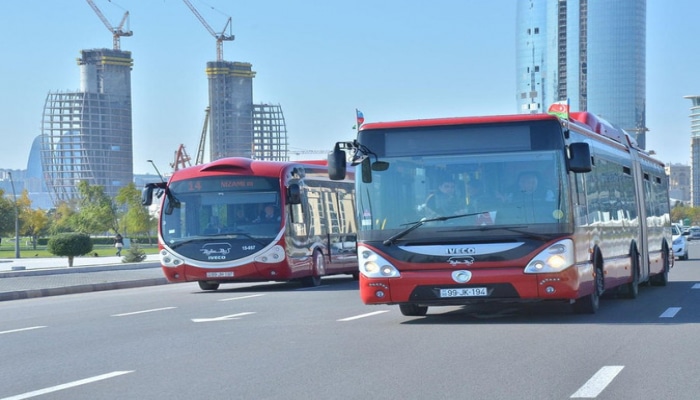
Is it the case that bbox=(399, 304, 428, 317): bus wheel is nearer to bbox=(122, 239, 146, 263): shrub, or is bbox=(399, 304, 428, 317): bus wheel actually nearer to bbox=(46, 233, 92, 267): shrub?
bbox=(46, 233, 92, 267): shrub

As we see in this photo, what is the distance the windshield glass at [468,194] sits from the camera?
1430cm

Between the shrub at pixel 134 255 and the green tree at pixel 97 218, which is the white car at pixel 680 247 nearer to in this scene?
the shrub at pixel 134 255

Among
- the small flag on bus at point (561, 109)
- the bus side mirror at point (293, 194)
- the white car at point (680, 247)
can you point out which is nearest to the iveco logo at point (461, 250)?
the small flag on bus at point (561, 109)

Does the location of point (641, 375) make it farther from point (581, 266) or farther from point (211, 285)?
point (211, 285)

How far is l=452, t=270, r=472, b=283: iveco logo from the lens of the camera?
1423 centimetres

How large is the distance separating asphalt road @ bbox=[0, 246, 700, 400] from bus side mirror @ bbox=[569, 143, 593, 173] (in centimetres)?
191

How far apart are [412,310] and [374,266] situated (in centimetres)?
156

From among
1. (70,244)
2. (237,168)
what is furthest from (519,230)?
(70,244)

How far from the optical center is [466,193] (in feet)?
47.3

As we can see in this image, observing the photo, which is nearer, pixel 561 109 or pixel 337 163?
pixel 337 163

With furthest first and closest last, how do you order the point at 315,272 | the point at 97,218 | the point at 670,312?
the point at 97,218
the point at 315,272
the point at 670,312

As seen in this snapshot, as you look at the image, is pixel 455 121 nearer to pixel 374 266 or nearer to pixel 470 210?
pixel 470 210

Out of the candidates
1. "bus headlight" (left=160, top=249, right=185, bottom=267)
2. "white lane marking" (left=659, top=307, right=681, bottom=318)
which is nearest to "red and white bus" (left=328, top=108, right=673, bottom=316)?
"white lane marking" (left=659, top=307, right=681, bottom=318)

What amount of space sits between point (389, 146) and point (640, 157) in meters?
10.1
